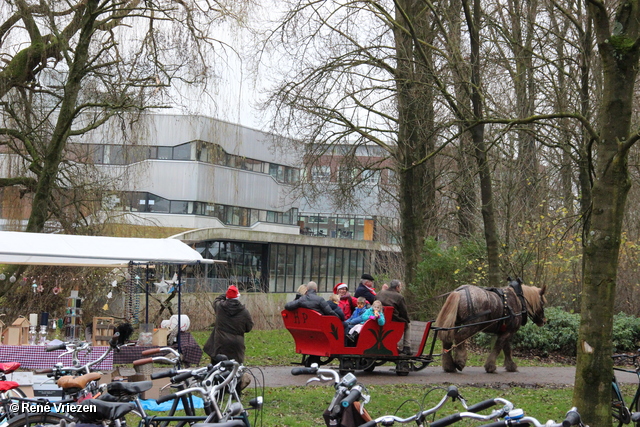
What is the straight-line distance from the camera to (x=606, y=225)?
8656mm

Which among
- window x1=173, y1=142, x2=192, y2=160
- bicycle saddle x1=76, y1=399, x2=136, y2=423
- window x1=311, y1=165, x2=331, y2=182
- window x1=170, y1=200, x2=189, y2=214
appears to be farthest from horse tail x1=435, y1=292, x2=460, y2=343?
window x1=170, y1=200, x2=189, y2=214

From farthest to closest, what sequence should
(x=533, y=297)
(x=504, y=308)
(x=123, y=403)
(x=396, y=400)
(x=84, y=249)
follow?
1. (x=533, y=297)
2. (x=504, y=308)
3. (x=84, y=249)
4. (x=396, y=400)
5. (x=123, y=403)

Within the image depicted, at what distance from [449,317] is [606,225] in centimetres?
657

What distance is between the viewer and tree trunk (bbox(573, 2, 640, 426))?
8.60 metres

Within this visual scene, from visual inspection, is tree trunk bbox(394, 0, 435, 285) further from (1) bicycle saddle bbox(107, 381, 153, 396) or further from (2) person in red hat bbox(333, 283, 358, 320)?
(1) bicycle saddle bbox(107, 381, 153, 396)

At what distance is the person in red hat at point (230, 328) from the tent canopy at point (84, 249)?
1.66 m

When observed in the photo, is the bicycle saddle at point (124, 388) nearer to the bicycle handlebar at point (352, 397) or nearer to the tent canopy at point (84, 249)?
the bicycle handlebar at point (352, 397)

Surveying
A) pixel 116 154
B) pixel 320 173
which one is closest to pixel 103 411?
pixel 116 154

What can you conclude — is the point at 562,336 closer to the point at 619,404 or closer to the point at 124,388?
the point at 619,404

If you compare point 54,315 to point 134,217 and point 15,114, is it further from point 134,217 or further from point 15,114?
point 15,114

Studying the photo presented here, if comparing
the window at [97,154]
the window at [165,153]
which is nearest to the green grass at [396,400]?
the window at [97,154]

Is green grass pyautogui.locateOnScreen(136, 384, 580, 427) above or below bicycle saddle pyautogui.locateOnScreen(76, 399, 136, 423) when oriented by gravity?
below

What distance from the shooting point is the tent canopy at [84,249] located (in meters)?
12.2

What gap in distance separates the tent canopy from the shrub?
1021 cm
